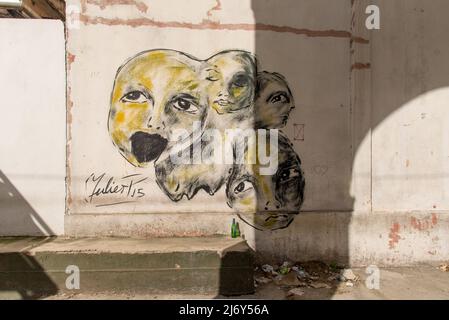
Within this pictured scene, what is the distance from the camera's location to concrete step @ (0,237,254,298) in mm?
4027

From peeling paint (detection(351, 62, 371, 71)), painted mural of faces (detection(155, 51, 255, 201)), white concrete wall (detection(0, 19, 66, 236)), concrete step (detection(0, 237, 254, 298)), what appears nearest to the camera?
concrete step (detection(0, 237, 254, 298))

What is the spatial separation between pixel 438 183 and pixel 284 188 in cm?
259

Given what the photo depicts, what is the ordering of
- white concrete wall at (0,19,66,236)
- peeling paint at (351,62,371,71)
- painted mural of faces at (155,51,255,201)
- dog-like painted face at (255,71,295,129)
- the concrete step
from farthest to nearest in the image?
peeling paint at (351,62,371,71)
dog-like painted face at (255,71,295,129)
painted mural of faces at (155,51,255,201)
white concrete wall at (0,19,66,236)
the concrete step

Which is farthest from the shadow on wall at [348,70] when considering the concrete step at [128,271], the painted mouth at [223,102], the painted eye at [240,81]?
the concrete step at [128,271]

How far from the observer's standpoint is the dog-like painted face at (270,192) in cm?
492

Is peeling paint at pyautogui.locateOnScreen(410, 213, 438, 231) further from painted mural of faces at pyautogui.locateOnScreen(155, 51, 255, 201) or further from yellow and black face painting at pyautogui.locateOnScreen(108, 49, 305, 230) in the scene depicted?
painted mural of faces at pyautogui.locateOnScreen(155, 51, 255, 201)

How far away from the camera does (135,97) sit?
4.84m

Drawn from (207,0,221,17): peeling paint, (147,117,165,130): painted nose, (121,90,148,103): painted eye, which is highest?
(207,0,221,17): peeling paint

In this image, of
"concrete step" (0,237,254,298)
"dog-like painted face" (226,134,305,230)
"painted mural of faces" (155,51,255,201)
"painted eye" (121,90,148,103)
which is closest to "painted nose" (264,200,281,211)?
"dog-like painted face" (226,134,305,230)

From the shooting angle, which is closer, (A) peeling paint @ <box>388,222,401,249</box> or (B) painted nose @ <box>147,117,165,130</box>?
(B) painted nose @ <box>147,117,165,130</box>

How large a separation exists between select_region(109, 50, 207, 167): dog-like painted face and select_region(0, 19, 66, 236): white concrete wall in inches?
35.3

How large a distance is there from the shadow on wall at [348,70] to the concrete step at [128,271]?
997 millimetres

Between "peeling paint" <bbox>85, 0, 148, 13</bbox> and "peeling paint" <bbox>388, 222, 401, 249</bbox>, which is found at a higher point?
"peeling paint" <bbox>85, 0, 148, 13</bbox>

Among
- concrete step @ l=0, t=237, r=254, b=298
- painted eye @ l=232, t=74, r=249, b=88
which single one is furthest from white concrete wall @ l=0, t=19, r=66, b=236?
painted eye @ l=232, t=74, r=249, b=88
